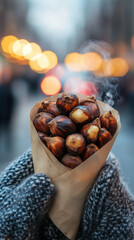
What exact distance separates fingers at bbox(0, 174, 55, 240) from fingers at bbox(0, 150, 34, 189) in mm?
268

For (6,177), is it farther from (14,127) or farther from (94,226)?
(14,127)

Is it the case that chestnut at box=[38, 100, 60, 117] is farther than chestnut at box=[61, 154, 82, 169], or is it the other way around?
A: chestnut at box=[38, 100, 60, 117]

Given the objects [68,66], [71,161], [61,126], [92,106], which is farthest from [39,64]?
[71,161]

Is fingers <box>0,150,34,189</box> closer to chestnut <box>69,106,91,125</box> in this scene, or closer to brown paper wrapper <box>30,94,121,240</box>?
brown paper wrapper <box>30,94,121,240</box>

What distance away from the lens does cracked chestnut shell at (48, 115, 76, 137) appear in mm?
1319

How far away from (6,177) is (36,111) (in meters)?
0.49

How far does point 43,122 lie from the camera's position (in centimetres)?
138

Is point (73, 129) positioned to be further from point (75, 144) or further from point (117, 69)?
point (117, 69)

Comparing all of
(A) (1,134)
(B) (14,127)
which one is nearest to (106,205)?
(A) (1,134)

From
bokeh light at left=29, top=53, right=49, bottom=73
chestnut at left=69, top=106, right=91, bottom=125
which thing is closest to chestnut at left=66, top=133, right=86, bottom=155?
chestnut at left=69, top=106, right=91, bottom=125

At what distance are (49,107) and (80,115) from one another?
0.79 feet

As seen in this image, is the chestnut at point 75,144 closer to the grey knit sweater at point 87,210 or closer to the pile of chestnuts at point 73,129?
the pile of chestnuts at point 73,129

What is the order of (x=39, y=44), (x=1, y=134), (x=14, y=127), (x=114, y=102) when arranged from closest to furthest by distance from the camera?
1. (x=114, y=102)
2. (x=1, y=134)
3. (x=14, y=127)
4. (x=39, y=44)

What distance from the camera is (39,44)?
1314 inches
